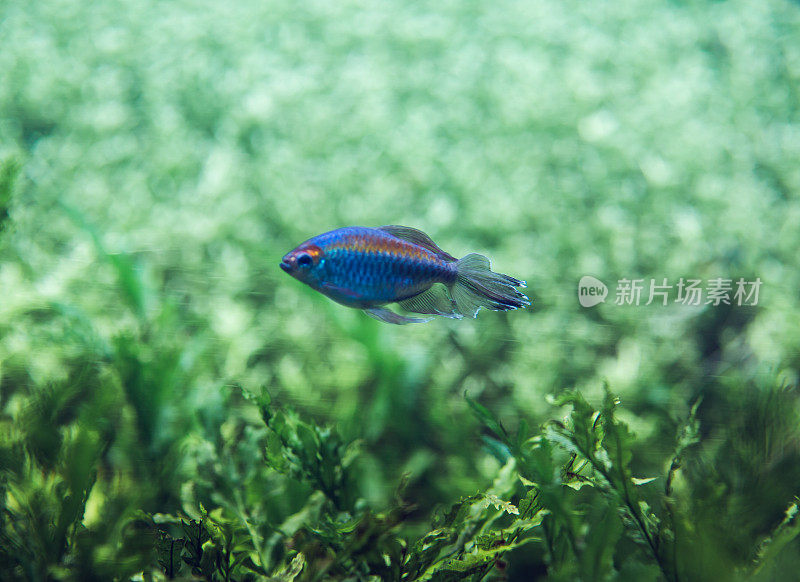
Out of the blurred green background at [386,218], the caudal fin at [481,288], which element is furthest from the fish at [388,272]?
the blurred green background at [386,218]

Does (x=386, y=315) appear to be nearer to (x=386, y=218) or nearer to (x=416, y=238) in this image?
(x=416, y=238)

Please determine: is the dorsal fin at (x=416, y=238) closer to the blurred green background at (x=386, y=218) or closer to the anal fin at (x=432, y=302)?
the anal fin at (x=432, y=302)

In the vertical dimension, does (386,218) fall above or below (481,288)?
above

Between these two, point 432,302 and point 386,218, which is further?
point 386,218

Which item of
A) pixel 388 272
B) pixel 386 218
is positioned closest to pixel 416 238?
pixel 388 272

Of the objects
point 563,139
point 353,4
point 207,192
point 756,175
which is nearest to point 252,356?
point 207,192

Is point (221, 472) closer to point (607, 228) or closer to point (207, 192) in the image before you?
point (207, 192)
